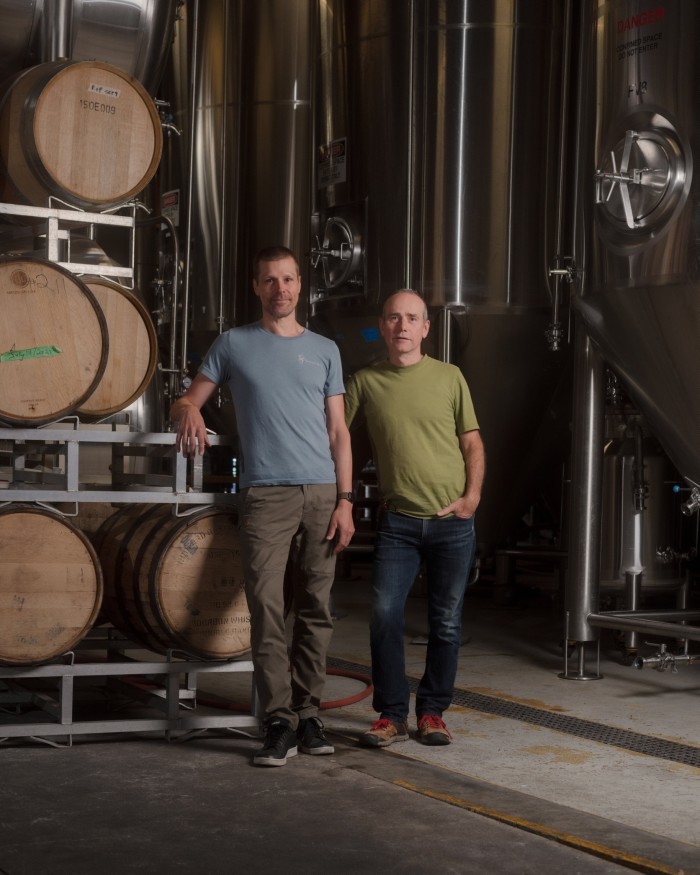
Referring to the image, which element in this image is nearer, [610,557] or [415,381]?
[415,381]

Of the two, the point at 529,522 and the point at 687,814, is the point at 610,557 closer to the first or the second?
the point at 687,814

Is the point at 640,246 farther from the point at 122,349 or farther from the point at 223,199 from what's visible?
the point at 223,199

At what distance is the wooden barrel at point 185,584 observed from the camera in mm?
4230

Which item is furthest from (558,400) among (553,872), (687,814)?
(553,872)

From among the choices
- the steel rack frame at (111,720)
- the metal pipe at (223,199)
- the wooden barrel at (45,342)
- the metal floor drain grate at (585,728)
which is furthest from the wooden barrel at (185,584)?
the metal pipe at (223,199)

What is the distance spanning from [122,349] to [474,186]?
2.49 m

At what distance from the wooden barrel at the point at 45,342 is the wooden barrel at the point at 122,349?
0.29 metres

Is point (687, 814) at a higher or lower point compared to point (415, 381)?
lower

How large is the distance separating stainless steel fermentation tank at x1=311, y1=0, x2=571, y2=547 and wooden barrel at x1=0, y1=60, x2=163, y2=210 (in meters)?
2.02

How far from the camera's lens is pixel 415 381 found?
4289mm

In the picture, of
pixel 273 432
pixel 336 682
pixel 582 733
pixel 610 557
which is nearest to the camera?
pixel 273 432

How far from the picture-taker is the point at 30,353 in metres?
4.17

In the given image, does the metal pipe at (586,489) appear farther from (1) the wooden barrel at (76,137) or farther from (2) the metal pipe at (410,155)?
(1) the wooden barrel at (76,137)

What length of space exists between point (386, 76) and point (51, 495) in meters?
3.51
